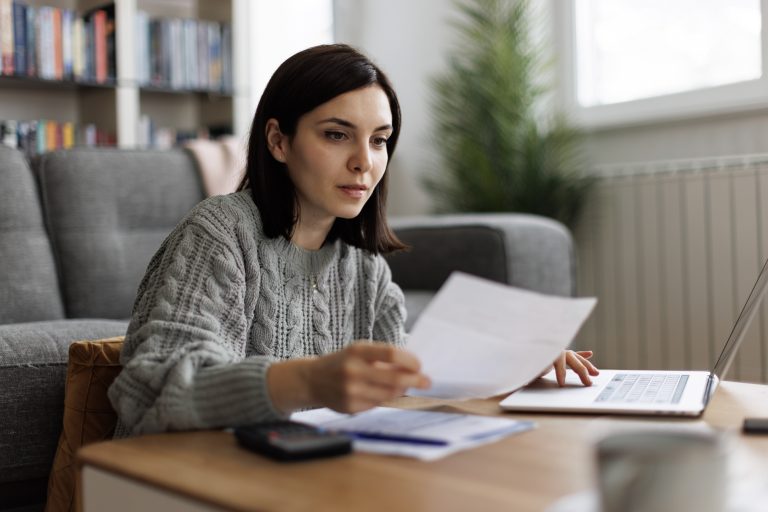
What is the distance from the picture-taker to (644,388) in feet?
3.25

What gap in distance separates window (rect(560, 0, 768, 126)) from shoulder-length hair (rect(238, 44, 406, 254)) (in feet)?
5.53

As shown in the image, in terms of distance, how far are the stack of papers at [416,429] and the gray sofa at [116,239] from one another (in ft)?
3.18

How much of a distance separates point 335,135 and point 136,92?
243cm

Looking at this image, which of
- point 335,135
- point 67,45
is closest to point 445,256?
point 335,135

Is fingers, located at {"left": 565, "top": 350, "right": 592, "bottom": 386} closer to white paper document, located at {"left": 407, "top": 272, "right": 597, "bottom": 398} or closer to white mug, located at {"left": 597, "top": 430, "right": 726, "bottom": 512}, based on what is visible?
white paper document, located at {"left": 407, "top": 272, "right": 597, "bottom": 398}

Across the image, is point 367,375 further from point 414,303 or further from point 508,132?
point 508,132

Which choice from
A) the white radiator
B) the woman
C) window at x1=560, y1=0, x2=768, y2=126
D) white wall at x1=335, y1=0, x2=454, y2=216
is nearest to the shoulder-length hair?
the woman

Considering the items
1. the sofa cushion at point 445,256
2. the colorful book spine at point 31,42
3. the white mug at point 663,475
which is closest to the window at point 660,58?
the sofa cushion at point 445,256

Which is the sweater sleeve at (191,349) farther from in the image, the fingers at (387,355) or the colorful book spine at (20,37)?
the colorful book spine at (20,37)

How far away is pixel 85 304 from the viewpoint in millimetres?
2068

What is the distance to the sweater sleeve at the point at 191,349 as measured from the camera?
0.83 m

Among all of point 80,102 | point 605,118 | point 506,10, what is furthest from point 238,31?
point 605,118

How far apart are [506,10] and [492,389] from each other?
2405mm

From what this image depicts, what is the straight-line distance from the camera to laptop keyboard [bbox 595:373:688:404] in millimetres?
921
